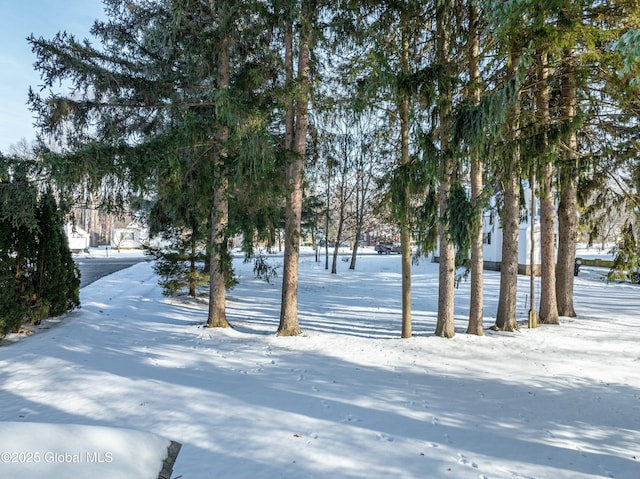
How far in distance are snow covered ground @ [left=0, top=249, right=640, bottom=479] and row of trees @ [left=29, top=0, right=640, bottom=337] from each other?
1.38 metres

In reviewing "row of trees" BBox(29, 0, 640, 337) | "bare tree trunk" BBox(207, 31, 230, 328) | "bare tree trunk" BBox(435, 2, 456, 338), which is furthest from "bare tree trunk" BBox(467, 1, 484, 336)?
"bare tree trunk" BBox(207, 31, 230, 328)

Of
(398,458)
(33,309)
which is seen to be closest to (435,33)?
(398,458)

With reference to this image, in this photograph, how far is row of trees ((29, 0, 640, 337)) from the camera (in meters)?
6.55

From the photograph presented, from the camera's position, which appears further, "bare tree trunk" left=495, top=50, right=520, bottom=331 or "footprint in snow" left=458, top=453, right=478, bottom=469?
"bare tree trunk" left=495, top=50, right=520, bottom=331

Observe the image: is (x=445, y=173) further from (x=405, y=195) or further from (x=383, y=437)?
(x=383, y=437)

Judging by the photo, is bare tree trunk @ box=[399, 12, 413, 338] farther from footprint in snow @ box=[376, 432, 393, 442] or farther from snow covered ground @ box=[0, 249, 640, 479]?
footprint in snow @ box=[376, 432, 393, 442]

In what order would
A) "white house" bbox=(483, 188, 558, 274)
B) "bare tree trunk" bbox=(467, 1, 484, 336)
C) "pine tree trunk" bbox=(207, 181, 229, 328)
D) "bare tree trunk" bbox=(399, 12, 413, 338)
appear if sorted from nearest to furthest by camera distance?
"bare tree trunk" bbox=(399, 12, 413, 338) < "bare tree trunk" bbox=(467, 1, 484, 336) < "pine tree trunk" bbox=(207, 181, 229, 328) < "white house" bbox=(483, 188, 558, 274)

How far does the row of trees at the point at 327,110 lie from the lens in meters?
6.55

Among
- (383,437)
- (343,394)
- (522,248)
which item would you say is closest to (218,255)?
(343,394)

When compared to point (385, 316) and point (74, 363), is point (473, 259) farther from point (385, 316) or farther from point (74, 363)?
point (74, 363)

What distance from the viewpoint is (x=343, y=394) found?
5270mm

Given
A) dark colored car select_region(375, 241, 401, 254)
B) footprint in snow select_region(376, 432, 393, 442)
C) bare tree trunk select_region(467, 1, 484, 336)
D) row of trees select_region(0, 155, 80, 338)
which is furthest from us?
dark colored car select_region(375, 241, 401, 254)

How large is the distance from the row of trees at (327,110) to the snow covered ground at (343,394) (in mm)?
1385

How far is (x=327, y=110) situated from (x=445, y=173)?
2767 millimetres
